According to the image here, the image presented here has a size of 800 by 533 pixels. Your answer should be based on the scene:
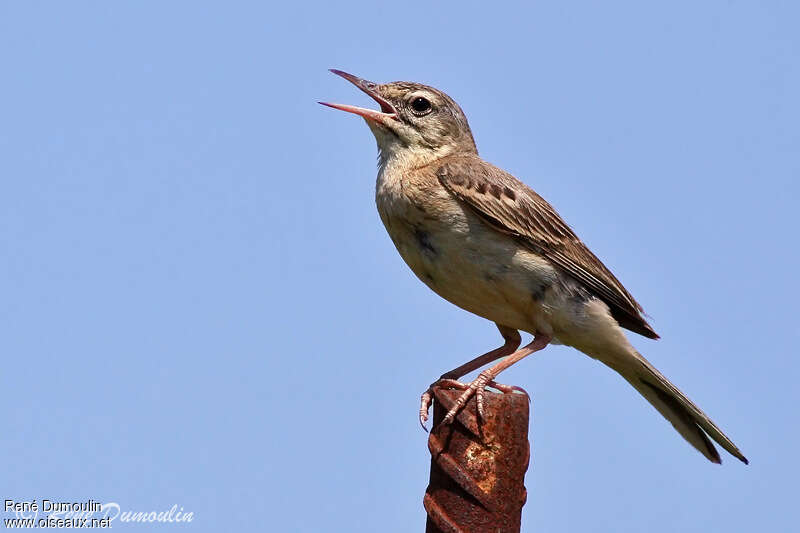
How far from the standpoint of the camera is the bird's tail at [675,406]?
25.6ft

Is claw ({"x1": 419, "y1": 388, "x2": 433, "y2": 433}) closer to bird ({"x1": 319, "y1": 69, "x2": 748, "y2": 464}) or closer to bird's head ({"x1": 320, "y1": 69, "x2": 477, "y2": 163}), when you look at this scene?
bird ({"x1": 319, "y1": 69, "x2": 748, "y2": 464})

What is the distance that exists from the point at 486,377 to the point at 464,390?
0.23 metres

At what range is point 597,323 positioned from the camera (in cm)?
827

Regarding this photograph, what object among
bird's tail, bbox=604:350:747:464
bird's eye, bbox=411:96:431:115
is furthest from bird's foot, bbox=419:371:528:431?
bird's eye, bbox=411:96:431:115

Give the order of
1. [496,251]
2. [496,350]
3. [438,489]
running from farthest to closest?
[496,350] < [496,251] < [438,489]

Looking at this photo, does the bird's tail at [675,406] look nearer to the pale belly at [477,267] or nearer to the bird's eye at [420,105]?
the pale belly at [477,267]

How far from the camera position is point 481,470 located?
211 inches

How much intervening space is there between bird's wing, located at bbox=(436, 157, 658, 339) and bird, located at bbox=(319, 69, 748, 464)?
0.03ft

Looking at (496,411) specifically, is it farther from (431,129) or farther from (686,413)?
(431,129)

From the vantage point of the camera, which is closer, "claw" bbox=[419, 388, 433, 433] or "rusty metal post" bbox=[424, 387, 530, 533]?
"rusty metal post" bbox=[424, 387, 530, 533]

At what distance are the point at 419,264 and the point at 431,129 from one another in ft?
5.12

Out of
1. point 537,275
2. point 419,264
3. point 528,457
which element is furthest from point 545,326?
point 528,457

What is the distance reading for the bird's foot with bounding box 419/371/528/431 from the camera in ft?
18.1

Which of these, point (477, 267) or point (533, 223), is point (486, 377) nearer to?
point (477, 267)
